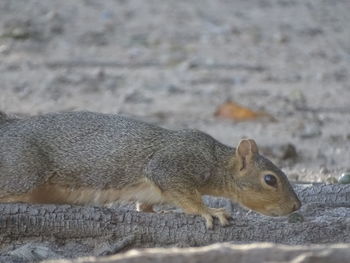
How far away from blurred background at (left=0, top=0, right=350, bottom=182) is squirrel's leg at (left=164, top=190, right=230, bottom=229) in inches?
58.6

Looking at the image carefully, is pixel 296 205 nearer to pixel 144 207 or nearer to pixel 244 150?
pixel 244 150

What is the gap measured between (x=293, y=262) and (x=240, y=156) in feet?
6.62

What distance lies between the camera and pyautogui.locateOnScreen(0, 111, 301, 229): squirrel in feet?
15.0

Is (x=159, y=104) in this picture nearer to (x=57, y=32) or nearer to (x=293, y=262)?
(x=57, y=32)

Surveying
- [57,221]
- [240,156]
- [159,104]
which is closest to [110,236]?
[57,221]

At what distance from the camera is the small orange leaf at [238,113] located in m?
8.23

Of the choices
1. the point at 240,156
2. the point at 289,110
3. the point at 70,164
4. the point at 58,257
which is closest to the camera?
the point at 58,257

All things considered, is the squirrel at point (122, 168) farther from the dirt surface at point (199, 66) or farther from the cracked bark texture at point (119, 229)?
the dirt surface at point (199, 66)

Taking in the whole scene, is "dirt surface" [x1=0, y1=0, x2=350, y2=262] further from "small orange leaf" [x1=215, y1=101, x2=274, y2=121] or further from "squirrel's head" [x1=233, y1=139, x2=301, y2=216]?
"squirrel's head" [x1=233, y1=139, x2=301, y2=216]

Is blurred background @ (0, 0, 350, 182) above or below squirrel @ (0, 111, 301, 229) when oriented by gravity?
below

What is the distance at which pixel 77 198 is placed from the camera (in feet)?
15.4

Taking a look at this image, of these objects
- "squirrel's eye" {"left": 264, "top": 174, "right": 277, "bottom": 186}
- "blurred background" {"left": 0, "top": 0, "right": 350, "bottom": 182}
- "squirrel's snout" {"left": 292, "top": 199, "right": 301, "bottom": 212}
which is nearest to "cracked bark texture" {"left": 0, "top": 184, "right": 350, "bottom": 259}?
"squirrel's snout" {"left": 292, "top": 199, "right": 301, "bottom": 212}

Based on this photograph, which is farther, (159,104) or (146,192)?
(159,104)

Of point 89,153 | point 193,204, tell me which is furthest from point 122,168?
point 193,204
